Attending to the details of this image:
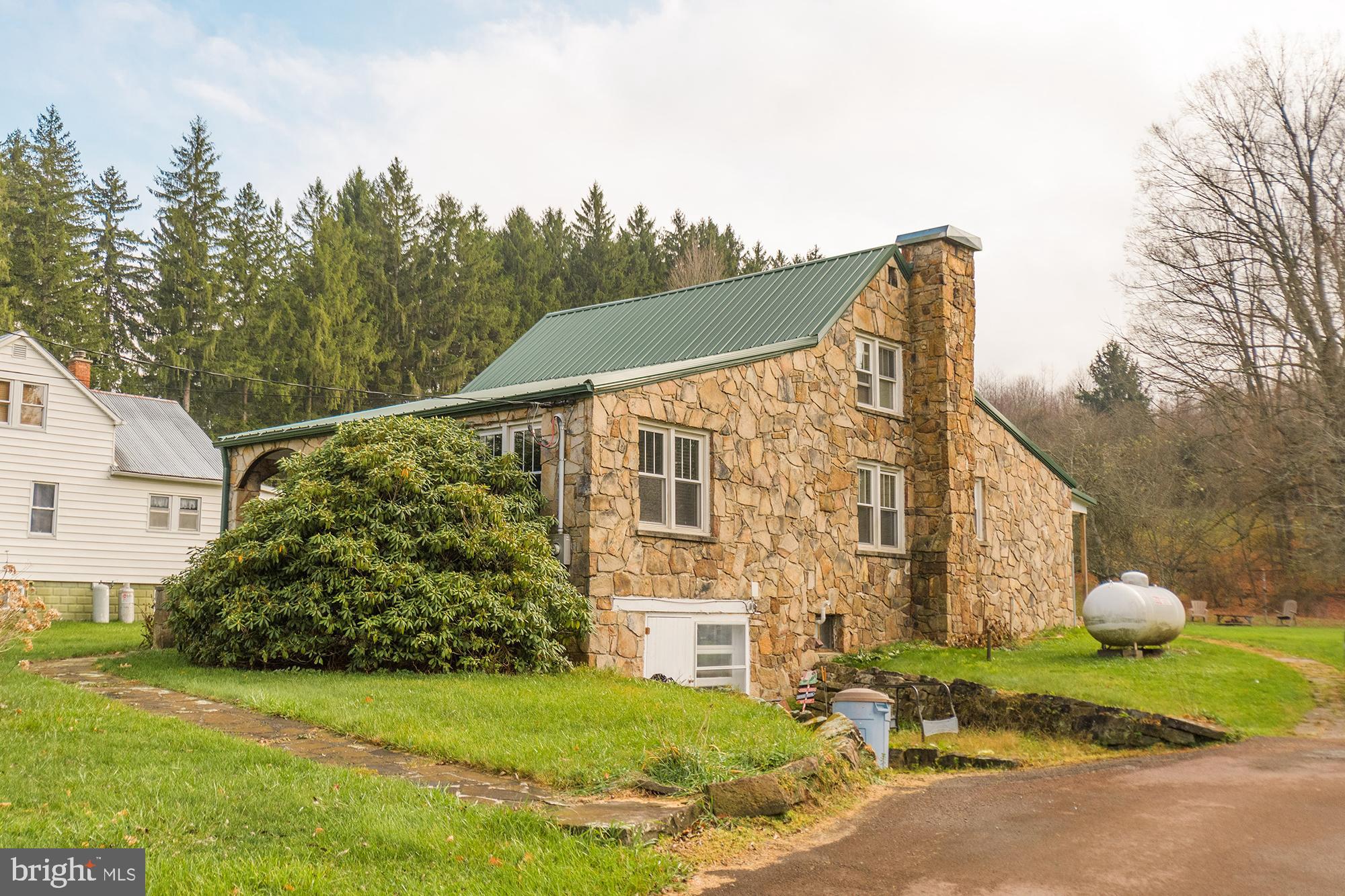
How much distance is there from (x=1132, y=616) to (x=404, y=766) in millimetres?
12659

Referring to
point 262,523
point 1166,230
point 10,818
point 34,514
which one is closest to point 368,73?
point 262,523

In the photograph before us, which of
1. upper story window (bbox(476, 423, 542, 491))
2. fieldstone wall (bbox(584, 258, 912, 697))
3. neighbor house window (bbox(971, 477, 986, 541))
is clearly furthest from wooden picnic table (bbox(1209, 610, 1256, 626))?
→ upper story window (bbox(476, 423, 542, 491))

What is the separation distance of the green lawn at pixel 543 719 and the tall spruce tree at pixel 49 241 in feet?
98.2

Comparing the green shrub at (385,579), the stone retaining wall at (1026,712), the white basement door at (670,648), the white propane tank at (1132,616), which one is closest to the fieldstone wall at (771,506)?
the white basement door at (670,648)

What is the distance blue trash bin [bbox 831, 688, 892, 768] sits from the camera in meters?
11.3

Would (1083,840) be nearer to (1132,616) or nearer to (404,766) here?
(404,766)

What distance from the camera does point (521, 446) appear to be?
1520 centimetres

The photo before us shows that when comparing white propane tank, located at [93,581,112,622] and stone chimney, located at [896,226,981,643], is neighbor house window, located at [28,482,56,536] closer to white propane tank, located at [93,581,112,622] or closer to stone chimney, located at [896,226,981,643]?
white propane tank, located at [93,581,112,622]

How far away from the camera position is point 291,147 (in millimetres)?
17047

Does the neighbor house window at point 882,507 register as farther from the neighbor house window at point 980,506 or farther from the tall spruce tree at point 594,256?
the tall spruce tree at point 594,256

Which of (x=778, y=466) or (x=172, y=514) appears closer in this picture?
(x=778, y=466)

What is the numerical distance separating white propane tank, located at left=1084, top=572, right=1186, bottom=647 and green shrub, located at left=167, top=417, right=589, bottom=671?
8.46m

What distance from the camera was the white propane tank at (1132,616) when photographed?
16938 mm

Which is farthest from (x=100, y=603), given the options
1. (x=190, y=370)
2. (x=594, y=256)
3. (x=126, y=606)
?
(x=594, y=256)
